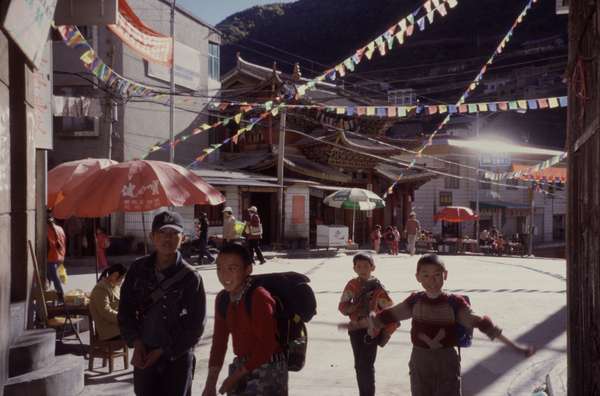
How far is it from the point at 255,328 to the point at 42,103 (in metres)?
5.41

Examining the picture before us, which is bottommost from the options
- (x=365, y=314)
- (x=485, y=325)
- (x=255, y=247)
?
(x=255, y=247)

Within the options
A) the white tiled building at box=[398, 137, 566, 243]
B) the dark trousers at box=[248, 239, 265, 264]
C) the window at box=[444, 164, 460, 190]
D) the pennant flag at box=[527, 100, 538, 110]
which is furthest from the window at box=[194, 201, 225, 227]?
the window at box=[444, 164, 460, 190]

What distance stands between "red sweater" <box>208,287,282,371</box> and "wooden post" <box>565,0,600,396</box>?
1.98 meters

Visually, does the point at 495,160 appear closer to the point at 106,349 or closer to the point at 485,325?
the point at 106,349

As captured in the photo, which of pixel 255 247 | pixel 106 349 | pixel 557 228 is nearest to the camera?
pixel 106 349

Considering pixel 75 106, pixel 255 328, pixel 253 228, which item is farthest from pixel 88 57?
pixel 255 328

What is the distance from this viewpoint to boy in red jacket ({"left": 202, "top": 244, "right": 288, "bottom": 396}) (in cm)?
315

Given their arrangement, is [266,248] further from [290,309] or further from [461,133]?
[461,133]

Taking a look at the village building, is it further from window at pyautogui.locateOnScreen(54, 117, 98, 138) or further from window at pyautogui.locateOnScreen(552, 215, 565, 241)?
window at pyautogui.locateOnScreen(552, 215, 565, 241)

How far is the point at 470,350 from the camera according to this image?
7.19 m

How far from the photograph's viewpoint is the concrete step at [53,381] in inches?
194

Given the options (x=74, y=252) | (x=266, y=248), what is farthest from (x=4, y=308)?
(x=266, y=248)

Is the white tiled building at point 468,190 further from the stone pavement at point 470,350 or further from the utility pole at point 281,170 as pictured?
the stone pavement at point 470,350

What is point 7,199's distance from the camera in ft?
16.7
